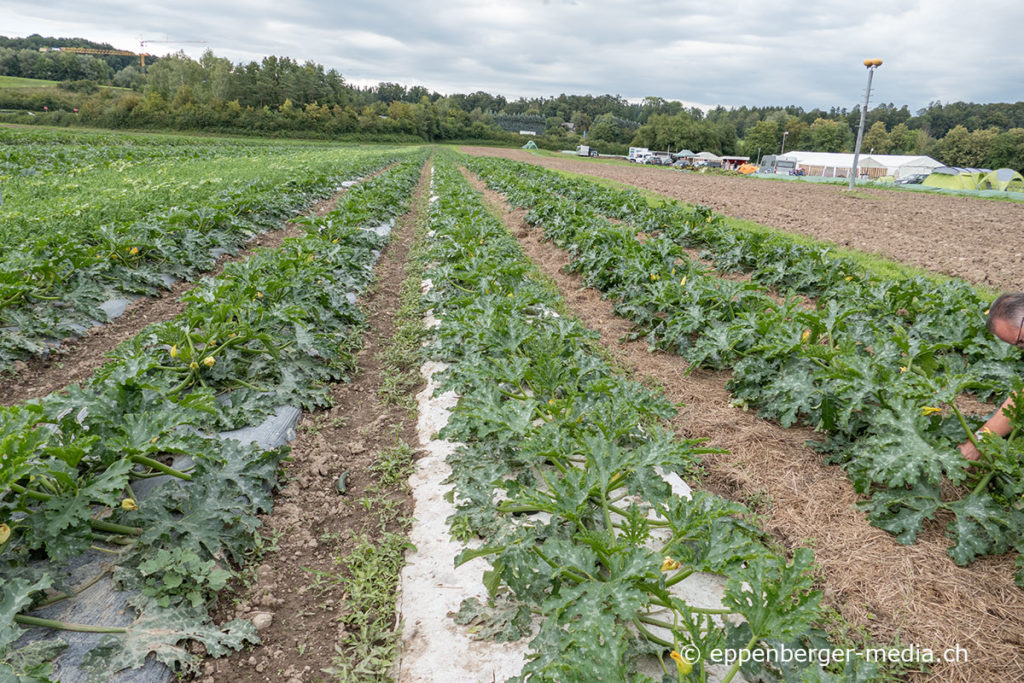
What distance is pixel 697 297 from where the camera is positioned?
5359 mm

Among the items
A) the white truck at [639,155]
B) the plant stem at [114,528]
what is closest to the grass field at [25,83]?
the white truck at [639,155]

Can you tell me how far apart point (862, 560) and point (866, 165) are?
7562cm

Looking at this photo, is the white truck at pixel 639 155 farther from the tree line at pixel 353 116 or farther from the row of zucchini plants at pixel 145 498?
the row of zucchini plants at pixel 145 498

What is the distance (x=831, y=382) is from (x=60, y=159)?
89.8 feet

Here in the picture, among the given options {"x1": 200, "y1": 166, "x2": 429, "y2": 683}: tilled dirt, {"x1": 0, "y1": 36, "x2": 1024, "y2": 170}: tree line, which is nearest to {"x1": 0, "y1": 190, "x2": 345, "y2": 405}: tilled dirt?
{"x1": 200, "y1": 166, "x2": 429, "y2": 683}: tilled dirt

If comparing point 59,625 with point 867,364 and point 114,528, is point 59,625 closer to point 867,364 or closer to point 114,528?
point 114,528

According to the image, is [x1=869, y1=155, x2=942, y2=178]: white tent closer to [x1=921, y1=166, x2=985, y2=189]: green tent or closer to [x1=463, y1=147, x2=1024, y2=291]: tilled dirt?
[x1=921, y1=166, x2=985, y2=189]: green tent

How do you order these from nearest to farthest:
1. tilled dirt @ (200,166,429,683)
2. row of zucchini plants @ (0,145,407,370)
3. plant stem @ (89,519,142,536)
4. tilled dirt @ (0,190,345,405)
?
tilled dirt @ (200,166,429,683) < plant stem @ (89,519,142,536) < tilled dirt @ (0,190,345,405) < row of zucchini plants @ (0,145,407,370)

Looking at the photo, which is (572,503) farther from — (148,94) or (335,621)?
(148,94)

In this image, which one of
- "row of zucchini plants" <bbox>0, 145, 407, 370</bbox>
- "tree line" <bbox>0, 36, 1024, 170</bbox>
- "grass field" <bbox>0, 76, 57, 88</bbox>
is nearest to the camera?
"row of zucchini plants" <bbox>0, 145, 407, 370</bbox>

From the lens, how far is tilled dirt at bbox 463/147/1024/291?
9.95 meters

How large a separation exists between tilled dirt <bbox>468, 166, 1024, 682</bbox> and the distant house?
66.4 meters

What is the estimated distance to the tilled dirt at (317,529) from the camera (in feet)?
8.03

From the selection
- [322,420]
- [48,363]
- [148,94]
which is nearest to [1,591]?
[322,420]
